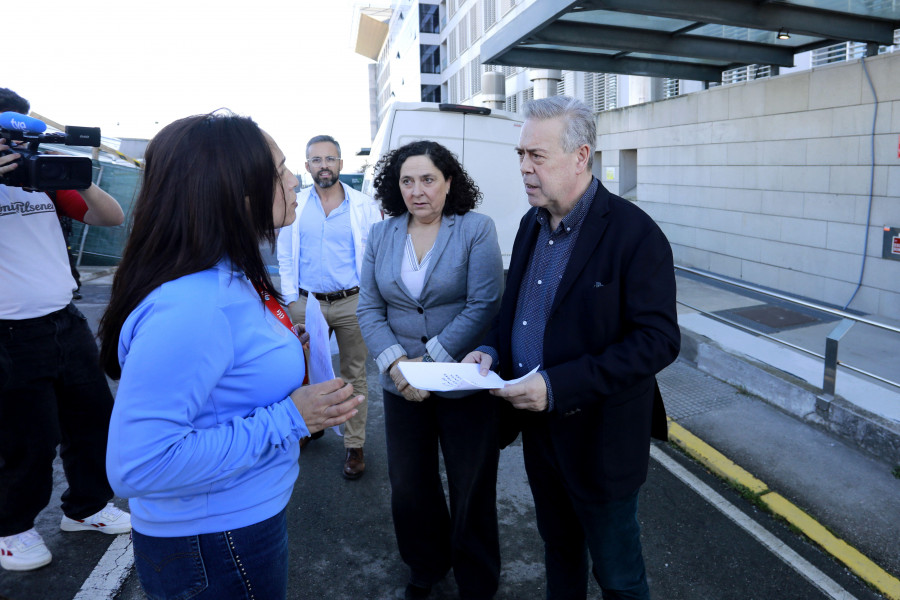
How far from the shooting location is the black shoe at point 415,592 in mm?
3041

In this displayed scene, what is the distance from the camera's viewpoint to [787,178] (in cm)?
829

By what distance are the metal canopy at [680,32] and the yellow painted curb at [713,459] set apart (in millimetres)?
4086

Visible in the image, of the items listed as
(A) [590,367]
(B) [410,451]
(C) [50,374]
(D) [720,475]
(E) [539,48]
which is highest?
(E) [539,48]

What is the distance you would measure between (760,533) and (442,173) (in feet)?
8.65

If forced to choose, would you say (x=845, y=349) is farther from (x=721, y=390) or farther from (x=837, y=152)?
(x=837, y=152)

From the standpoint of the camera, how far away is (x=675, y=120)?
10.5 m

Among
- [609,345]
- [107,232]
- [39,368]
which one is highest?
[609,345]

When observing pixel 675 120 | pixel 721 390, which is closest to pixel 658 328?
pixel 721 390

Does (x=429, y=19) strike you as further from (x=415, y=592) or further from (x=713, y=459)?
(x=415, y=592)

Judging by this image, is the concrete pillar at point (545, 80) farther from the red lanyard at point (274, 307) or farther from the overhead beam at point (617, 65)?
the red lanyard at point (274, 307)

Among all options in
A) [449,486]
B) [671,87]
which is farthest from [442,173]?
[671,87]

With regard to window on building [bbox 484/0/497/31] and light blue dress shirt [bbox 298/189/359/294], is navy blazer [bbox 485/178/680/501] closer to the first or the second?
light blue dress shirt [bbox 298/189/359/294]

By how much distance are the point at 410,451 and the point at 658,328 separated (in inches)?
52.1

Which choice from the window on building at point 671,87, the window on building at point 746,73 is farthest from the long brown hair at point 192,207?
the window on building at point 671,87
